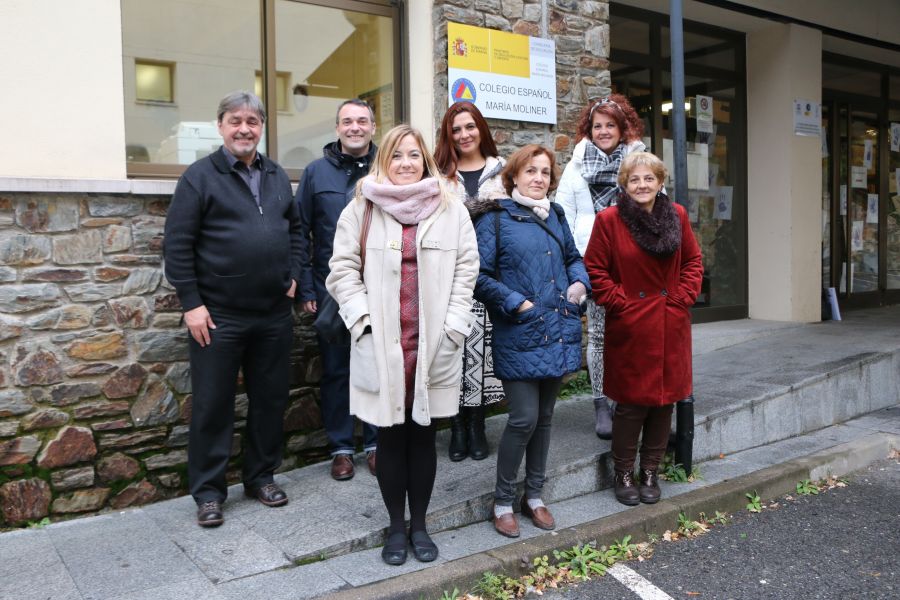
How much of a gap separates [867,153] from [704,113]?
353 cm

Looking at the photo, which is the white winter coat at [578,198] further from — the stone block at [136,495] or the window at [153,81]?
the stone block at [136,495]

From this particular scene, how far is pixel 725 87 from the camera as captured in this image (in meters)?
8.97

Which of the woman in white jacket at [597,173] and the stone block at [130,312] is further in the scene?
the woman in white jacket at [597,173]

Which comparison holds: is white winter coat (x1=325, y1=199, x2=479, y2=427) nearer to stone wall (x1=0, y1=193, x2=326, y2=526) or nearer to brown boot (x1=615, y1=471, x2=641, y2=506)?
brown boot (x1=615, y1=471, x2=641, y2=506)

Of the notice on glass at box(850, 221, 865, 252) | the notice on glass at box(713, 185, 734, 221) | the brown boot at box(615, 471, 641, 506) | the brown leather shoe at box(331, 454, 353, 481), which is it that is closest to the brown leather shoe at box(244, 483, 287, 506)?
the brown leather shoe at box(331, 454, 353, 481)

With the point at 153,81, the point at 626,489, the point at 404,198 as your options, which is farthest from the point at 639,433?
the point at 153,81

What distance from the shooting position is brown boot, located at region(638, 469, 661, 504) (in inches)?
172

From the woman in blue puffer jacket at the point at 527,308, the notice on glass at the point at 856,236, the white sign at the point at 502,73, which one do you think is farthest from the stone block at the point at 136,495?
the notice on glass at the point at 856,236

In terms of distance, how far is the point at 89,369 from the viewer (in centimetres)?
431

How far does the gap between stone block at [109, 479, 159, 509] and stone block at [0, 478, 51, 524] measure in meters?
0.35

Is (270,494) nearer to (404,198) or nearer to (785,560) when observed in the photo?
(404,198)

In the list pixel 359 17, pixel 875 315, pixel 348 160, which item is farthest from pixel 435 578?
pixel 875 315

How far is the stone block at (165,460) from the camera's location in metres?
4.50

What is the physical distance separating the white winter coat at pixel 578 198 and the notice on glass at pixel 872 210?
25.1 feet
